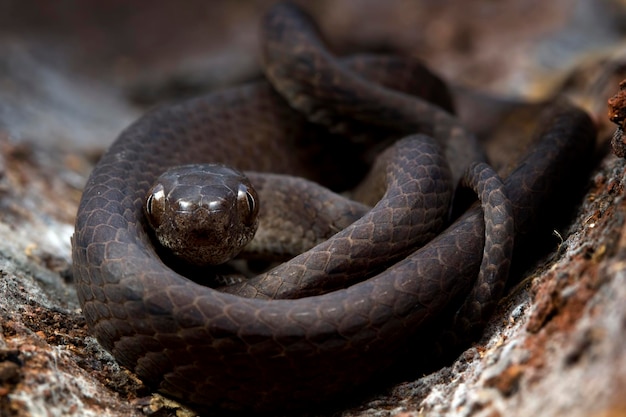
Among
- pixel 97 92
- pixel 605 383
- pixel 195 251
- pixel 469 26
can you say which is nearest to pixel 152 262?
pixel 195 251

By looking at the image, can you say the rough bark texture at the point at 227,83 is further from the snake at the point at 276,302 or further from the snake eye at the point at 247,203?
the snake eye at the point at 247,203

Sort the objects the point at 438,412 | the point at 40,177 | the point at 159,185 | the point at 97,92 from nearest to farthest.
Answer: the point at 438,412 < the point at 159,185 < the point at 40,177 < the point at 97,92

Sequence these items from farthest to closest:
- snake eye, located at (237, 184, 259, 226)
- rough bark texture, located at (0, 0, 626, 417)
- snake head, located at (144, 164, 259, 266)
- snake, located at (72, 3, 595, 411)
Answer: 1. snake eye, located at (237, 184, 259, 226)
2. snake head, located at (144, 164, 259, 266)
3. snake, located at (72, 3, 595, 411)
4. rough bark texture, located at (0, 0, 626, 417)

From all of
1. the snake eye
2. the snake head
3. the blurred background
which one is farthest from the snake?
the blurred background

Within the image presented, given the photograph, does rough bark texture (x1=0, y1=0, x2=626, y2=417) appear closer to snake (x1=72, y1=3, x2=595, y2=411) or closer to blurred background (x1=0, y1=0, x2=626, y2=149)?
blurred background (x1=0, y1=0, x2=626, y2=149)

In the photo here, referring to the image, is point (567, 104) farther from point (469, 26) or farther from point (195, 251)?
point (469, 26)

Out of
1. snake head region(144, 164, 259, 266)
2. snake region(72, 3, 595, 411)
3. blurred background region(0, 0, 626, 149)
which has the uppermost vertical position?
blurred background region(0, 0, 626, 149)

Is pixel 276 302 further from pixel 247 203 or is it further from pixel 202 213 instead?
pixel 247 203
